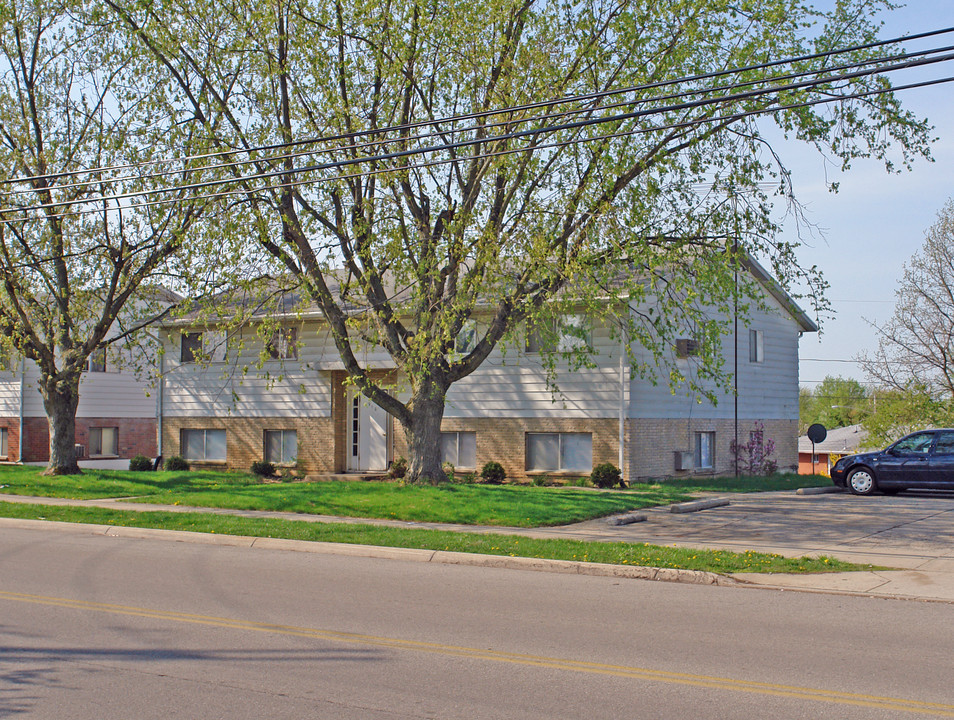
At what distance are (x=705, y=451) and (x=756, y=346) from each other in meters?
4.34

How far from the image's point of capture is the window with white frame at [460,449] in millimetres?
26047

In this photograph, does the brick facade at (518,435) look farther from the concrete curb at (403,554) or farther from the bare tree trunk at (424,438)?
the concrete curb at (403,554)

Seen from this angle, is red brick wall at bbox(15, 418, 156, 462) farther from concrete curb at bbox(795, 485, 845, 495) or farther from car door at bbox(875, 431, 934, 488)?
car door at bbox(875, 431, 934, 488)

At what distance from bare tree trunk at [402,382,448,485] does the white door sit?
6594mm

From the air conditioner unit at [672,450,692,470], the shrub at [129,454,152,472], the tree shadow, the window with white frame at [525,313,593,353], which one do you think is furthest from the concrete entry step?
the tree shadow

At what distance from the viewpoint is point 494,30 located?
1834 cm

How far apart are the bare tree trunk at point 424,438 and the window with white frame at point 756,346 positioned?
491 inches

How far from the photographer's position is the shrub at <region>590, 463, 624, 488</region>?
23.0 m

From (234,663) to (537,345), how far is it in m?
18.4

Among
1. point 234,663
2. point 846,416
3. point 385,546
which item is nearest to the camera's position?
point 234,663

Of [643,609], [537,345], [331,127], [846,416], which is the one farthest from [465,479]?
[846,416]

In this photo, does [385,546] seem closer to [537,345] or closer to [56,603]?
[56,603]

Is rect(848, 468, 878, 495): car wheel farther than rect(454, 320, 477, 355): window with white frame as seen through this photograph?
No

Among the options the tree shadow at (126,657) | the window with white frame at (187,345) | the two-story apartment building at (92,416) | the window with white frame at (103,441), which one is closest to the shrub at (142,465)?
the window with white frame at (187,345)
